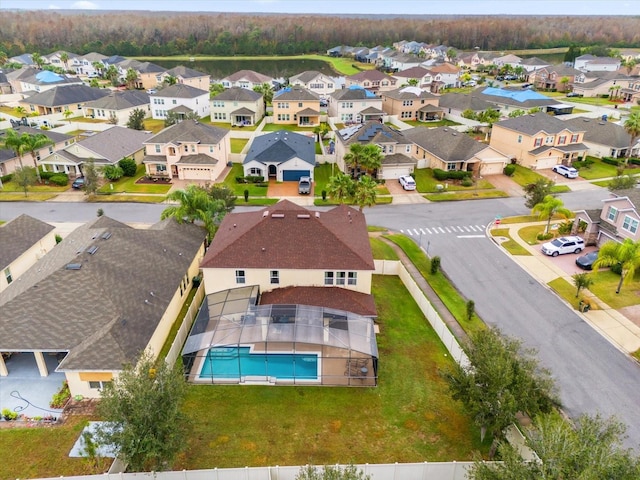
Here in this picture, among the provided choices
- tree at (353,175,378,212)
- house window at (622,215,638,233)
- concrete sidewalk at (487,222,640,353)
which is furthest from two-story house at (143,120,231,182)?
house window at (622,215,638,233)

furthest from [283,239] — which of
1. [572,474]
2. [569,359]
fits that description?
[572,474]

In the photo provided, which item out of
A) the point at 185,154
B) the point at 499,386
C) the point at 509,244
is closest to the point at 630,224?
the point at 509,244

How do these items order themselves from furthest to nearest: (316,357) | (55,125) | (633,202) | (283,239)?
1. (55,125)
2. (633,202)
3. (283,239)
4. (316,357)

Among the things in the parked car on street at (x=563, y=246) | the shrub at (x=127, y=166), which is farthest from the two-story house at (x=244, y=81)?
the parked car on street at (x=563, y=246)

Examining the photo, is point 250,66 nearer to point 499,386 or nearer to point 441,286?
point 441,286

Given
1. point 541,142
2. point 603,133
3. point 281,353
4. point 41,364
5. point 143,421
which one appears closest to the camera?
point 143,421

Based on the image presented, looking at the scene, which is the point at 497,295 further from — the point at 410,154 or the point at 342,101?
the point at 342,101

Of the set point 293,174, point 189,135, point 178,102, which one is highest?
point 178,102
